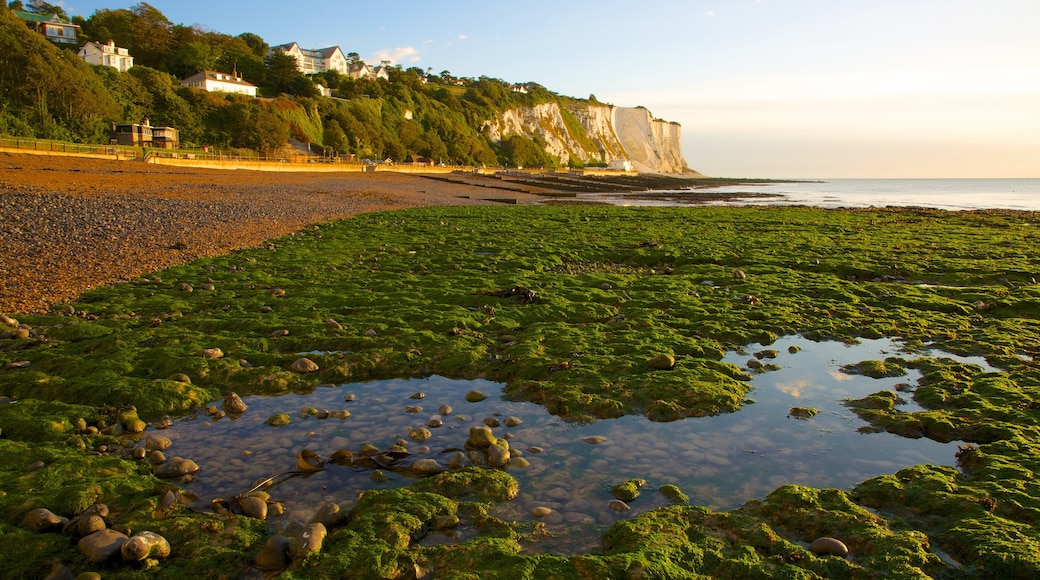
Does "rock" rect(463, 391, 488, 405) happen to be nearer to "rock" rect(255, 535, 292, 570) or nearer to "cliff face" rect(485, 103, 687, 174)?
"rock" rect(255, 535, 292, 570)

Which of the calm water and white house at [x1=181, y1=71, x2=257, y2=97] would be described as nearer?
the calm water

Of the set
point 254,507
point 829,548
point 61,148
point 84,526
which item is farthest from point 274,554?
point 61,148

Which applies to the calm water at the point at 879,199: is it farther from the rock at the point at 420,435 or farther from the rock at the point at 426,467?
the rock at the point at 426,467

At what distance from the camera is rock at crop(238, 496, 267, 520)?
3.92m

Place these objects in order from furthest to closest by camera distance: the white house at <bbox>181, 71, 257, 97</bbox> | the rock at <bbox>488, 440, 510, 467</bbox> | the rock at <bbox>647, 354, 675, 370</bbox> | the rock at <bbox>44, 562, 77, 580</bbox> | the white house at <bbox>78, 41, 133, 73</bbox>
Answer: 1. the white house at <bbox>181, 71, 257, 97</bbox>
2. the white house at <bbox>78, 41, 133, 73</bbox>
3. the rock at <bbox>647, 354, 675, 370</bbox>
4. the rock at <bbox>488, 440, 510, 467</bbox>
5. the rock at <bbox>44, 562, 77, 580</bbox>

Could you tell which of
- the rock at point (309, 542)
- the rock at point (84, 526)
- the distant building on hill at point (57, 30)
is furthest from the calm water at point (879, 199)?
the distant building on hill at point (57, 30)

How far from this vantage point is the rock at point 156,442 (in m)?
4.82

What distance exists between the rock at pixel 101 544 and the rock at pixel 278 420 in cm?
193

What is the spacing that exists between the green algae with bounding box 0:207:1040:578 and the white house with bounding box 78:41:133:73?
8805cm

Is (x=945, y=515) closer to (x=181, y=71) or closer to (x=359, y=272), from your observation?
(x=359, y=272)

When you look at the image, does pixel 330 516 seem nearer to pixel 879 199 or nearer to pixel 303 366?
pixel 303 366

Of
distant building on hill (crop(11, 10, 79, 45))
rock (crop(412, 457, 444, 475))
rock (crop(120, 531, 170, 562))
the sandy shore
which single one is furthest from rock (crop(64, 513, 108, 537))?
distant building on hill (crop(11, 10, 79, 45))

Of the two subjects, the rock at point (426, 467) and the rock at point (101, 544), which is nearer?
the rock at point (101, 544)

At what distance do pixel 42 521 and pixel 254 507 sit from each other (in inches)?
46.2
